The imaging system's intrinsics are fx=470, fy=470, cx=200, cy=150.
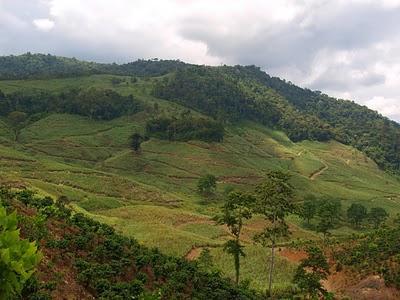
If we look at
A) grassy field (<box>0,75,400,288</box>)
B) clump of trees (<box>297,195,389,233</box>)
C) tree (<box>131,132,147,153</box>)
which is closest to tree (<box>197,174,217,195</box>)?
grassy field (<box>0,75,400,288</box>)

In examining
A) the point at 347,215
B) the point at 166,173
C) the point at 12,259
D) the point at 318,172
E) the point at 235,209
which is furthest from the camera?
the point at 318,172

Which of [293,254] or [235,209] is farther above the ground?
[235,209]

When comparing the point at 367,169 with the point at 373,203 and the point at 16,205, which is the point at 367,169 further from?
the point at 16,205

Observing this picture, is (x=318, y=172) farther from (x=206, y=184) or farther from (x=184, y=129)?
(x=206, y=184)

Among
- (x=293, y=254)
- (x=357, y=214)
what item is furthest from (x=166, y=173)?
(x=293, y=254)

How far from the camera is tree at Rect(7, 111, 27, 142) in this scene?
14275 cm

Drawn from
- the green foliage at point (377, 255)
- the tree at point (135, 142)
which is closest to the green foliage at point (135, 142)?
the tree at point (135, 142)

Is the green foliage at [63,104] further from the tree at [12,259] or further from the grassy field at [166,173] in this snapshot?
the tree at [12,259]

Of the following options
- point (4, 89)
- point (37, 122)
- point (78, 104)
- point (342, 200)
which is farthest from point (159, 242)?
point (4, 89)

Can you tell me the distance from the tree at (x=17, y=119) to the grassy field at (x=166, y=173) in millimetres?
3535

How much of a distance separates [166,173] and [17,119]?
2277 inches

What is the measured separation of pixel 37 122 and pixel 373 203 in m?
101

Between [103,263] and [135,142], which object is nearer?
[103,263]

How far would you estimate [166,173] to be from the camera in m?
120
